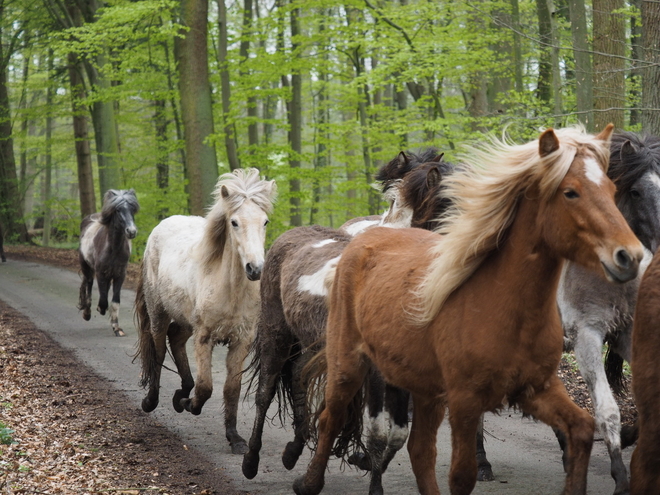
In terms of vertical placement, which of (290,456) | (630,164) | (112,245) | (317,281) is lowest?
(290,456)

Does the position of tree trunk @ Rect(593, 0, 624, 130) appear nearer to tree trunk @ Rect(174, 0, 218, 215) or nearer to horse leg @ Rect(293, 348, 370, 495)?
horse leg @ Rect(293, 348, 370, 495)

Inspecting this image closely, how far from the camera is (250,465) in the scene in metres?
5.84

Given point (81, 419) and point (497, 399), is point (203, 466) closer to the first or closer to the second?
point (81, 419)

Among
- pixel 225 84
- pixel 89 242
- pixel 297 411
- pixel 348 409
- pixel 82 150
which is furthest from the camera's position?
pixel 82 150

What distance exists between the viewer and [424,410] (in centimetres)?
457

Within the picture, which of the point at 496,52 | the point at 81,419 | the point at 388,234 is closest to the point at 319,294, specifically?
the point at 388,234

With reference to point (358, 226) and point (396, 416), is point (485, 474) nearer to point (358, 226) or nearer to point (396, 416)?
point (396, 416)

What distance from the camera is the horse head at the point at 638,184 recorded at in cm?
536

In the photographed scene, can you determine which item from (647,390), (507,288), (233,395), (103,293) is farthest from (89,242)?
(647,390)

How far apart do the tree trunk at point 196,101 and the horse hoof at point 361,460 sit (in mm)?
11526

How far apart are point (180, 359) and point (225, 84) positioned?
13142 millimetres

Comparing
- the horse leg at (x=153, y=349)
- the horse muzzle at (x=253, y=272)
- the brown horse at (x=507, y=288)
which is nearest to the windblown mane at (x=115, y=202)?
the horse leg at (x=153, y=349)

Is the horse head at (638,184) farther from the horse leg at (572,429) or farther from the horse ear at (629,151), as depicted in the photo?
the horse leg at (572,429)

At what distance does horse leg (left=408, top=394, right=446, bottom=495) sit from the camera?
453 centimetres
